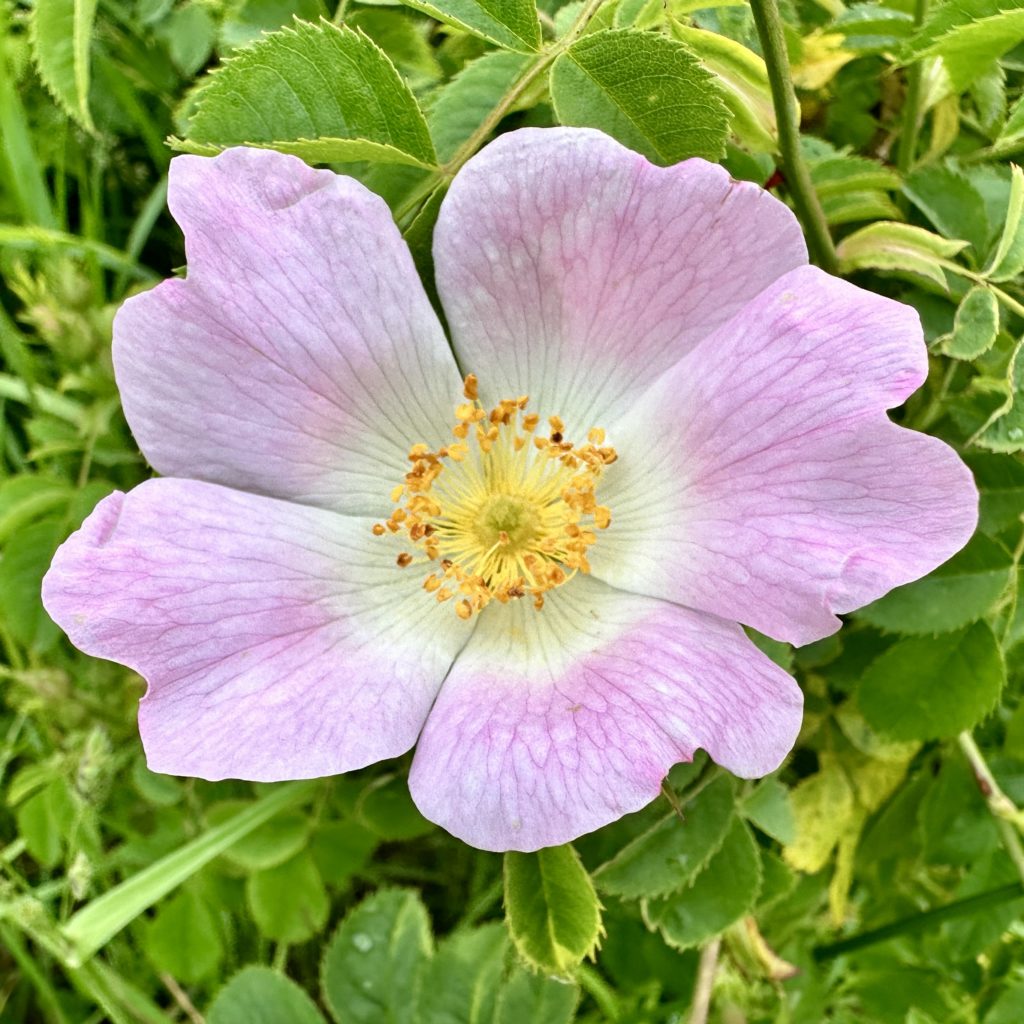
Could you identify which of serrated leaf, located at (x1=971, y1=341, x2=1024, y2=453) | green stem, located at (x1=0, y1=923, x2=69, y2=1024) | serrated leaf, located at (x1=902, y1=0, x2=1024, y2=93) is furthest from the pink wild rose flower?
green stem, located at (x1=0, y1=923, x2=69, y2=1024)

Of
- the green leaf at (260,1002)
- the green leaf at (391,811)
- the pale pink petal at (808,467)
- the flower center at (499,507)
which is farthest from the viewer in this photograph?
the green leaf at (391,811)

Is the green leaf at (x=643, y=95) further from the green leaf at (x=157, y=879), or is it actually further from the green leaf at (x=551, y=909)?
the green leaf at (x=157, y=879)

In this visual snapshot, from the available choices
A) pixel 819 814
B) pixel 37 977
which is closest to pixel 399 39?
pixel 819 814

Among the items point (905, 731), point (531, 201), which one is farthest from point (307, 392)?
point (905, 731)

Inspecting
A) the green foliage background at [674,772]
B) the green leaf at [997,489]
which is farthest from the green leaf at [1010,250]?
the green leaf at [997,489]

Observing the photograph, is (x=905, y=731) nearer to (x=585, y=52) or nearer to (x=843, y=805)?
(x=843, y=805)

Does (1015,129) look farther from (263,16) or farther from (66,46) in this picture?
(66,46)

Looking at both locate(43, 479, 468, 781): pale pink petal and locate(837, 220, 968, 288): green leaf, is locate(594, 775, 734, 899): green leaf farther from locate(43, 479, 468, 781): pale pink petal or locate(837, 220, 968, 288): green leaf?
locate(837, 220, 968, 288): green leaf
